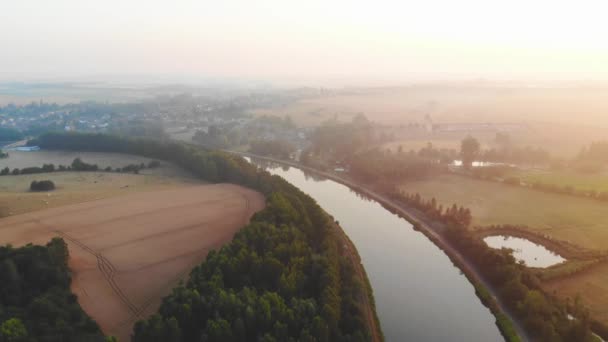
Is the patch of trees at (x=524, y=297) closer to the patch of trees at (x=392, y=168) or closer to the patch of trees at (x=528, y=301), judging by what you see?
the patch of trees at (x=528, y=301)

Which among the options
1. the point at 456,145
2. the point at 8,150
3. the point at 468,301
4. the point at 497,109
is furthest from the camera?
the point at 497,109

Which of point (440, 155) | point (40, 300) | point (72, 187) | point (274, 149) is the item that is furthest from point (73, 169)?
point (440, 155)

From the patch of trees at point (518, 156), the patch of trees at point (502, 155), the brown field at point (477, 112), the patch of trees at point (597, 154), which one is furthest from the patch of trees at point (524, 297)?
the brown field at point (477, 112)

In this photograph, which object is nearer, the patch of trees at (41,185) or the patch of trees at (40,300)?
the patch of trees at (40,300)

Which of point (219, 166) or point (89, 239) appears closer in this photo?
point (89, 239)

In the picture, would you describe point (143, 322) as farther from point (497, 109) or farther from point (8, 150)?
point (497, 109)

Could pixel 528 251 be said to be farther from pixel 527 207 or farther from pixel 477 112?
pixel 477 112

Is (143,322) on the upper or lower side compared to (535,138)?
lower

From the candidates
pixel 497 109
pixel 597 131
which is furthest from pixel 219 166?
pixel 497 109
